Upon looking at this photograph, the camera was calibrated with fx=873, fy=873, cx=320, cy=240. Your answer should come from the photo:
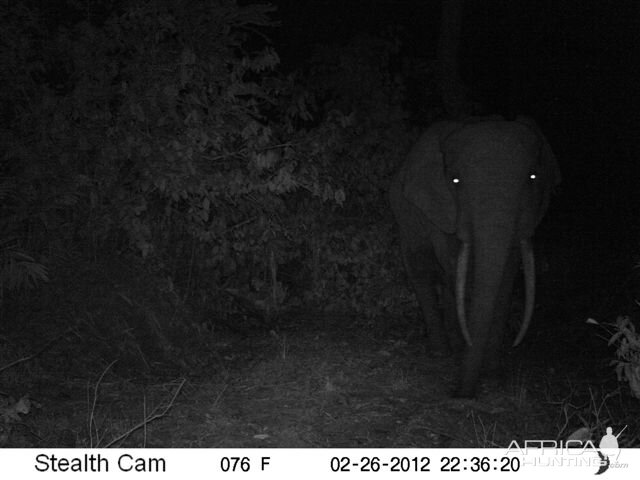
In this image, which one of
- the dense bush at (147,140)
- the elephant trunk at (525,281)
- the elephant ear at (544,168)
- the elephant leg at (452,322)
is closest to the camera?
the elephant trunk at (525,281)

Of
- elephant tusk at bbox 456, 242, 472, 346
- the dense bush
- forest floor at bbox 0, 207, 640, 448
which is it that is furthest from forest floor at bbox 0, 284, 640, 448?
the dense bush

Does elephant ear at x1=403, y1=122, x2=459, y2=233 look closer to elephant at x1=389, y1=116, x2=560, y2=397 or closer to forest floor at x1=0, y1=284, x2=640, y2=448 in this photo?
elephant at x1=389, y1=116, x2=560, y2=397

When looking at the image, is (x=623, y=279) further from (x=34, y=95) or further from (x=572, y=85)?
(x=34, y=95)

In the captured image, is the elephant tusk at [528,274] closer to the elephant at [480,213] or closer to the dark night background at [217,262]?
the elephant at [480,213]

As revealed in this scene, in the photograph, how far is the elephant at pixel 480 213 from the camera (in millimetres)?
6098

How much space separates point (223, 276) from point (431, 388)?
3.19m

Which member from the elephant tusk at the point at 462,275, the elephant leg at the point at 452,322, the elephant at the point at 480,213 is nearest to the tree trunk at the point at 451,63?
the elephant at the point at 480,213

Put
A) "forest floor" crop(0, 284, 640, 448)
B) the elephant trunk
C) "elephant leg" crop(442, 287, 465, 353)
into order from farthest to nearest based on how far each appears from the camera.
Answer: "elephant leg" crop(442, 287, 465, 353)
the elephant trunk
"forest floor" crop(0, 284, 640, 448)

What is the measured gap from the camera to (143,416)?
19.4 feet

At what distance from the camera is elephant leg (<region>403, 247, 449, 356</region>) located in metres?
7.74

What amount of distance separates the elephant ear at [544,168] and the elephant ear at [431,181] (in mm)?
640

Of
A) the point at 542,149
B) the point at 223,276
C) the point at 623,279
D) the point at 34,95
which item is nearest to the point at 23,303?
the point at 34,95

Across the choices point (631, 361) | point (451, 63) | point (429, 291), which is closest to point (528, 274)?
point (631, 361)

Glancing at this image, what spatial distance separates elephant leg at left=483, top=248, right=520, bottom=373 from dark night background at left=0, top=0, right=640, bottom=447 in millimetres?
328
